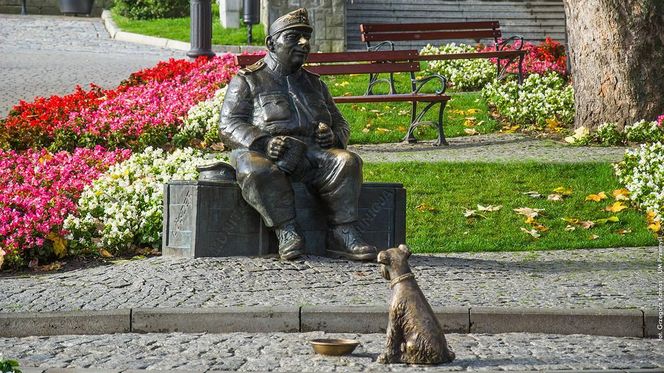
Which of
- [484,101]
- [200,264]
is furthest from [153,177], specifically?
[484,101]

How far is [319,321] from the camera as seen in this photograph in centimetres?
814

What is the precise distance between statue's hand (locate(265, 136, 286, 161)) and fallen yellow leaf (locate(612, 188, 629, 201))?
4.34 m

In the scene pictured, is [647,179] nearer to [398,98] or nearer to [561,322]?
[398,98]

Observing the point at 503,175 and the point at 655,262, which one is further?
the point at 503,175

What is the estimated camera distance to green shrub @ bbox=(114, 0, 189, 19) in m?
34.0

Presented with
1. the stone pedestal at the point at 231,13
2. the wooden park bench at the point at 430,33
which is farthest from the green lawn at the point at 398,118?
the stone pedestal at the point at 231,13

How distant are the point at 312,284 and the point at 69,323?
1.68m

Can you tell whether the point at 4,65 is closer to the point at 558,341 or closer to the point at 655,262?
the point at 655,262

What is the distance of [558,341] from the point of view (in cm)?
791

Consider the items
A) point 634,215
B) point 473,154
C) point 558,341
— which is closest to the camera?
point 558,341

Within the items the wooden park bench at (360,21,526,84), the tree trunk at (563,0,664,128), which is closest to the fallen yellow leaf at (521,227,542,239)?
the tree trunk at (563,0,664,128)

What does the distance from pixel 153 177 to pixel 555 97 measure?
7.96 m

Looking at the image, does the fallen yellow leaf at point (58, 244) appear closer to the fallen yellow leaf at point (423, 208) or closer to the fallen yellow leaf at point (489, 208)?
the fallen yellow leaf at point (423, 208)

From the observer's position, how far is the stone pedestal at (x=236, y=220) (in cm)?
976
